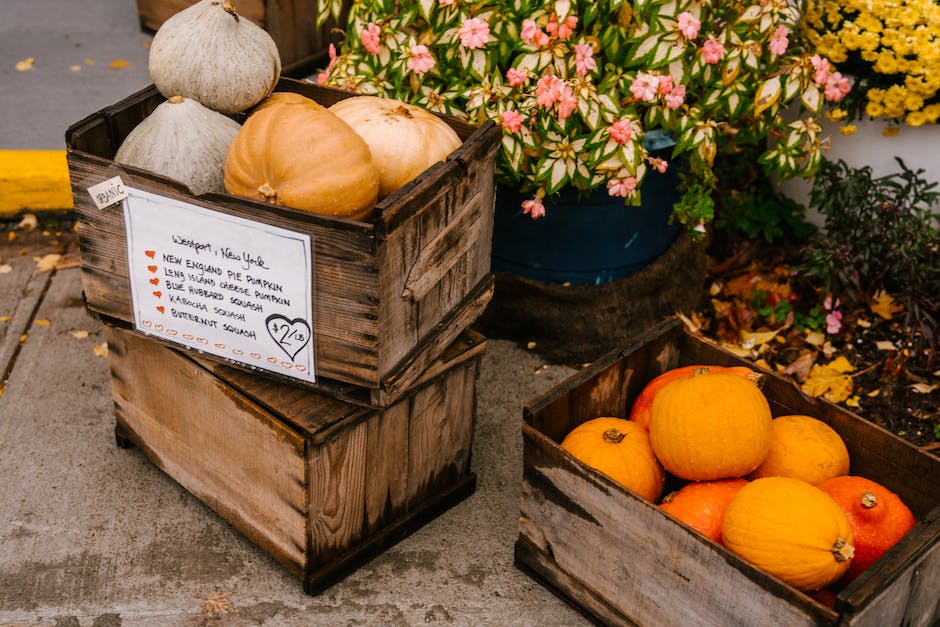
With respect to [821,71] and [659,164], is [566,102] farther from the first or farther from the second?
[821,71]

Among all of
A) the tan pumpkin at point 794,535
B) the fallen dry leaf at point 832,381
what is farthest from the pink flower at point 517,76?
the fallen dry leaf at point 832,381

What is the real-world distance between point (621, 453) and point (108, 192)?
136 centimetres

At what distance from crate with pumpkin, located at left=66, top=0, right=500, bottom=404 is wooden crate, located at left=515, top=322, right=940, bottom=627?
0.40m

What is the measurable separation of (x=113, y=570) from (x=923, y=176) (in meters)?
3.19

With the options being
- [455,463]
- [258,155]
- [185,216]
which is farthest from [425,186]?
[455,463]

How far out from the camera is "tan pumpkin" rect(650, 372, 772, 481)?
2254mm

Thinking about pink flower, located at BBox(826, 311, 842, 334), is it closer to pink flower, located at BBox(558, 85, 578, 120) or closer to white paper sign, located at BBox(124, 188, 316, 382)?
pink flower, located at BBox(558, 85, 578, 120)

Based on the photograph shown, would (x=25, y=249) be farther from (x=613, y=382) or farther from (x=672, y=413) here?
(x=672, y=413)

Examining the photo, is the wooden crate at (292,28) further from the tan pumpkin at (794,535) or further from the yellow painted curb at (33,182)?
the tan pumpkin at (794,535)

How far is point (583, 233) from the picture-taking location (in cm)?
335

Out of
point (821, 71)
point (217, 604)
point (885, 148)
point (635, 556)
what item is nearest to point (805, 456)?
point (635, 556)

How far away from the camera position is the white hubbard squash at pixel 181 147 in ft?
7.48

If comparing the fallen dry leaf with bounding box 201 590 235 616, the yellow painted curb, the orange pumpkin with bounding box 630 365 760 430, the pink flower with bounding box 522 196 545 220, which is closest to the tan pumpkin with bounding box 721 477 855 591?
the orange pumpkin with bounding box 630 365 760 430

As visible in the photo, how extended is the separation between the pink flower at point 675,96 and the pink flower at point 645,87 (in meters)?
0.05
